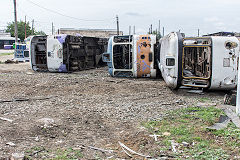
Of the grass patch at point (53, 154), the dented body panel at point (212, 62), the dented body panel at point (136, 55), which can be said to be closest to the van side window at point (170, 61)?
the dented body panel at point (212, 62)

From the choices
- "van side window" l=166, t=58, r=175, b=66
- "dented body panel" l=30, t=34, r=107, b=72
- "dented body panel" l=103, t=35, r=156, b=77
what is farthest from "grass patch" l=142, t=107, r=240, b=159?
"dented body panel" l=30, t=34, r=107, b=72

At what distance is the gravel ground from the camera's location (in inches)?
160

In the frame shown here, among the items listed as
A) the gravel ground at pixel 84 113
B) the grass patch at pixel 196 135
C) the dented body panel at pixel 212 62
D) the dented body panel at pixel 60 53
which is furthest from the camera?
the dented body panel at pixel 60 53

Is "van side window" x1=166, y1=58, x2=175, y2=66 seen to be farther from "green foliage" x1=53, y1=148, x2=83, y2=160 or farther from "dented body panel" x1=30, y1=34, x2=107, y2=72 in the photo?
"dented body panel" x1=30, y1=34, x2=107, y2=72

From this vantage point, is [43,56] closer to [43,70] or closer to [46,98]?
[43,70]

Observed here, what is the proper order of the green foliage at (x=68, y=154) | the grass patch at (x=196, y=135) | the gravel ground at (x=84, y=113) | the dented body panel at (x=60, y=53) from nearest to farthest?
1. the green foliage at (x=68, y=154)
2. the grass patch at (x=196, y=135)
3. the gravel ground at (x=84, y=113)
4. the dented body panel at (x=60, y=53)

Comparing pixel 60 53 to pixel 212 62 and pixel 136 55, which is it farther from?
pixel 212 62

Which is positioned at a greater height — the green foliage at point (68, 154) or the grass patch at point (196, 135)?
the grass patch at point (196, 135)

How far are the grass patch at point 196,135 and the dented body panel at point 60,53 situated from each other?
339 inches

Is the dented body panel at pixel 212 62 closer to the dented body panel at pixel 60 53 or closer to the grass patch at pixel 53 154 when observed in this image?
the grass patch at pixel 53 154

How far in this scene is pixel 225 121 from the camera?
4875mm

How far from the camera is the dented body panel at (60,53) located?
13.0 m

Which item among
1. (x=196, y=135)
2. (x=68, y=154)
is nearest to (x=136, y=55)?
(x=196, y=135)

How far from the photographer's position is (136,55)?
11.0 meters
